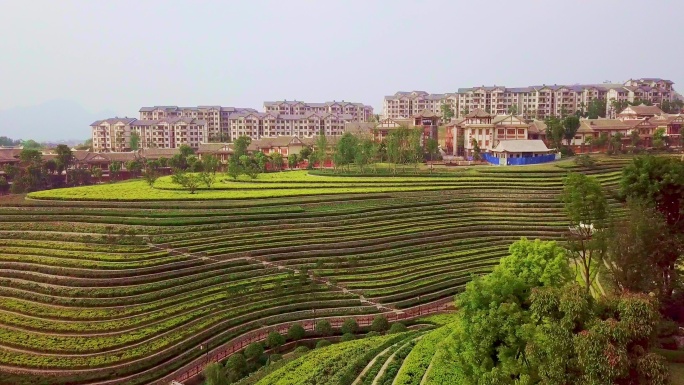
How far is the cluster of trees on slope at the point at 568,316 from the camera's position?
7.95 meters

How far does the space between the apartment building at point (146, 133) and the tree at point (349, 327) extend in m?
56.6

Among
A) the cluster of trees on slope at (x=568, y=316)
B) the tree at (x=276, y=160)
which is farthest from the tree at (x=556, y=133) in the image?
the cluster of trees on slope at (x=568, y=316)

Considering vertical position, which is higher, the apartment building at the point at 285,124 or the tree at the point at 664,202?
the apartment building at the point at 285,124

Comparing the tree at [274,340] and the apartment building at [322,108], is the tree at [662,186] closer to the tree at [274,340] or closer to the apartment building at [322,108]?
the tree at [274,340]

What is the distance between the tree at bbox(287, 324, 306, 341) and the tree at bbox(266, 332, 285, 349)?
0.72 m

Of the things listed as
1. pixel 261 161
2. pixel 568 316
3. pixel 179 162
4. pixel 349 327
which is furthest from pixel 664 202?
pixel 179 162

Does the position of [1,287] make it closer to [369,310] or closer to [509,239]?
[369,310]

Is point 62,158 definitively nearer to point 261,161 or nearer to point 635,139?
point 261,161

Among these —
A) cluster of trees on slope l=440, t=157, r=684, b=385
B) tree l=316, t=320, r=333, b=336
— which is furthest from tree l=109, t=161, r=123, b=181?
cluster of trees on slope l=440, t=157, r=684, b=385

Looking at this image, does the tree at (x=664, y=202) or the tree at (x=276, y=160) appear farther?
the tree at (x=276, y=160)

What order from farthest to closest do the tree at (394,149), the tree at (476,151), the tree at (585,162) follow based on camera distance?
the tree at (476,151), the tree at (394,149), the tree at (585,162)

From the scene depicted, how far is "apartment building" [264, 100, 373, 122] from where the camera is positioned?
85750mm

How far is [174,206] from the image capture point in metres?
30.5

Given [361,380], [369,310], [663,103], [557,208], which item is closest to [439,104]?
[663,103]
